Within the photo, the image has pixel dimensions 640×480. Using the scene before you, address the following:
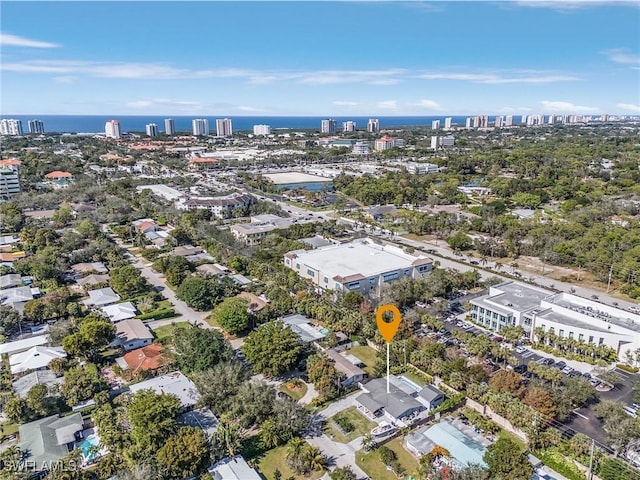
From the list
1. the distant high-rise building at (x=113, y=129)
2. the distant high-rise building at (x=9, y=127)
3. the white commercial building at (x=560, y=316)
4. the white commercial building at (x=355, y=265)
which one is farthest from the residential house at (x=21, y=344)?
the distant high-rise building at (x=9, y=127)

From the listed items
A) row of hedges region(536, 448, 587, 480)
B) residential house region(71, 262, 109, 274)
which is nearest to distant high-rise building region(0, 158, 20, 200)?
residential house region(71, 262, 109, 274)

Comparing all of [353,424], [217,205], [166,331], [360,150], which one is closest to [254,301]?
[166,331]

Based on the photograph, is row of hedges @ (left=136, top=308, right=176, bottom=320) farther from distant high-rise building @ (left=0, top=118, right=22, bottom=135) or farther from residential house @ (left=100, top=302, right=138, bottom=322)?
distant high-rise building @ (left=0, top=118, right=22, bottom=135)

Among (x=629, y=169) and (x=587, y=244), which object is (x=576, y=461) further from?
(x=629, y=169)

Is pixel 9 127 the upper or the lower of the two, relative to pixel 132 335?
upper

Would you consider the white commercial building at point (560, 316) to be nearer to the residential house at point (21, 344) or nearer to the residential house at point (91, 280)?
the residential house at point (21, 344)

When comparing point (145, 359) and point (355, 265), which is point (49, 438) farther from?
point (355, 265)
